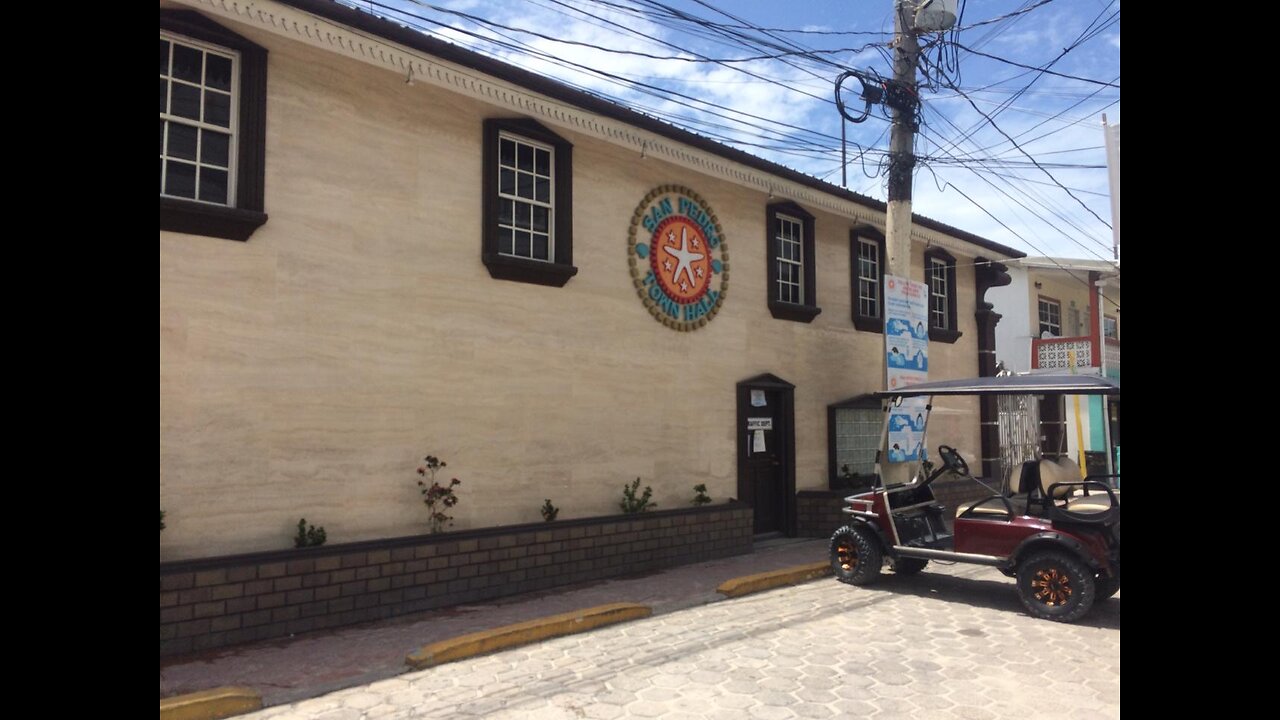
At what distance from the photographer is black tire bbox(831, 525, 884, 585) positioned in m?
9.08

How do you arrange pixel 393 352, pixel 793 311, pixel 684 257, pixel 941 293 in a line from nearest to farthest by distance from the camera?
pixel 393 352
pixel 684 257
pixel 793 311
pixel 941 293

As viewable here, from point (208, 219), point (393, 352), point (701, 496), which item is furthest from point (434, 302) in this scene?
point (701, 496)

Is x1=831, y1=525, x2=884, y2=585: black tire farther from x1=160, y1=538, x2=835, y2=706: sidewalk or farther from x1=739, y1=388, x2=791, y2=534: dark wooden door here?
x1=739, y1=388, x2=791, y2=534: dark wooden door

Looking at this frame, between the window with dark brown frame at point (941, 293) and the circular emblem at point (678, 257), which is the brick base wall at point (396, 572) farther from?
the window with dark brown frame at point (941, 293)

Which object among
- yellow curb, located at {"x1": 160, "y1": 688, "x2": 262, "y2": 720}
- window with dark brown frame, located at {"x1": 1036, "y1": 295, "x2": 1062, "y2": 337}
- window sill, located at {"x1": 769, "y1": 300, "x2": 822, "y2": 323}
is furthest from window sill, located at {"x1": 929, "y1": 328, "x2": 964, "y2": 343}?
yellow curb, located at {"x1": 160, "y1": 688, "x2": 262, "y2": 720}

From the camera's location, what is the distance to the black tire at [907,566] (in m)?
9.39

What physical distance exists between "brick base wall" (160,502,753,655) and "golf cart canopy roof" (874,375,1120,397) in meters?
3.49

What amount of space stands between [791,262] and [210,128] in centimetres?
881

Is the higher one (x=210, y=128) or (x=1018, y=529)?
(x=210, y=128)

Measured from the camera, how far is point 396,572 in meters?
7.70

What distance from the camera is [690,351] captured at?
11.1 metres

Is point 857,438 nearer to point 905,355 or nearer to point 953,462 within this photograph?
point 905,355

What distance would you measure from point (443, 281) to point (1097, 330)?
63.1ft
